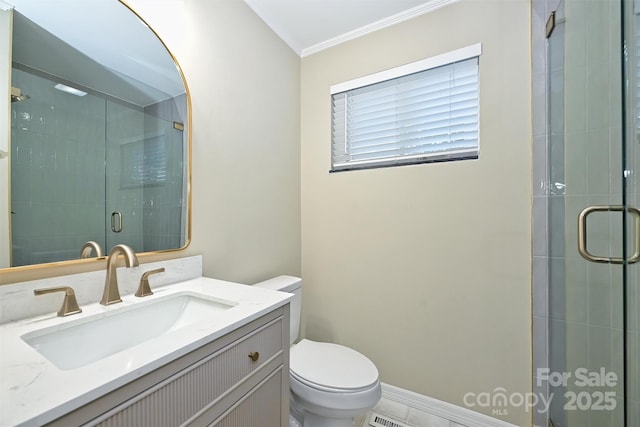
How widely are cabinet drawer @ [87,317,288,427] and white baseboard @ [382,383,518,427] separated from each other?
1.14 m

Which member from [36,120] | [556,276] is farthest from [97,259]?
[556,276]

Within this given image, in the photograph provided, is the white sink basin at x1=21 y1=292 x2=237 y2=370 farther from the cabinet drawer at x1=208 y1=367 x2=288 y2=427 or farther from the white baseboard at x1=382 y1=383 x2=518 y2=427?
the white baseboard at x1=382 y1=383 x2=518 y2=427

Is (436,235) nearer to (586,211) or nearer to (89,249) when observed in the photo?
(586,211)

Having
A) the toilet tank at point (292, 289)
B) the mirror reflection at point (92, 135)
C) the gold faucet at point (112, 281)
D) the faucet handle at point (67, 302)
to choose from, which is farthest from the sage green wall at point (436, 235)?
the faucet handle at point (67, 302)

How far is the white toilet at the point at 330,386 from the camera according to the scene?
1150mm

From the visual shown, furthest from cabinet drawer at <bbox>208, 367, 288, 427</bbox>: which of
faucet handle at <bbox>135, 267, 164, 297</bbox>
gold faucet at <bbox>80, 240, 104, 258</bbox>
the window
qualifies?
the window

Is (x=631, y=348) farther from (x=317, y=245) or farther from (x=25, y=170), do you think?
(x=25, y=170)

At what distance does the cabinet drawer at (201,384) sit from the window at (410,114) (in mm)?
1277

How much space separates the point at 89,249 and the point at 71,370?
0.53 metres

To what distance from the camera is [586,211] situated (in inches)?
37.8

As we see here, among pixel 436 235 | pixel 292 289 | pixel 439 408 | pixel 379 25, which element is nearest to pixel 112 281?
pixel 292 289

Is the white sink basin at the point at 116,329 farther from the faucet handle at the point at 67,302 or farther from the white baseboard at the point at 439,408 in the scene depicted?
the white baseboard at the point at 439,408

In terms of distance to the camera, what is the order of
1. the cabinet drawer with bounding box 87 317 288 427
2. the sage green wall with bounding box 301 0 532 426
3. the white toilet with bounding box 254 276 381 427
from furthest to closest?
the sage green wall with bounding box 301 0 532 426, the white toilet with bounding box 254 276 381 427, the cabinet drawer with bounding box 87 317 288 427

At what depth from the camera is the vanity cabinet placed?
0.51m
